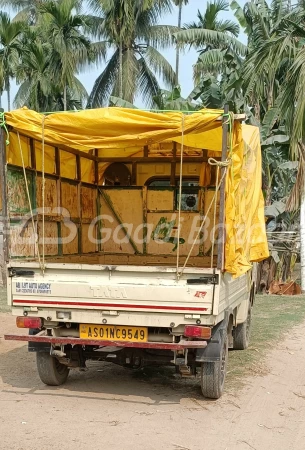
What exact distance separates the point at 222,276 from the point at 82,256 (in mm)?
2748

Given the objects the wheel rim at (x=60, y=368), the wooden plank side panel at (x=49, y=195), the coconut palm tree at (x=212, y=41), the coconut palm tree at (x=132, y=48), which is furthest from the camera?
the coconut palm tree at (x=132, y=48)

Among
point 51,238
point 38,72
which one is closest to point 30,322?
point 51,238

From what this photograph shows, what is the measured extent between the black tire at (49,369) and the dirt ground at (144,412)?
0.33 feet

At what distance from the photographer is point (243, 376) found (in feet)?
22.6

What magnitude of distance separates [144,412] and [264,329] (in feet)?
15.8

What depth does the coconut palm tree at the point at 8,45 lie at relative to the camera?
65.1 feet

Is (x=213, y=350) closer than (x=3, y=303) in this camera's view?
Yes

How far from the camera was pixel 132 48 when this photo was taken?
27.6 m

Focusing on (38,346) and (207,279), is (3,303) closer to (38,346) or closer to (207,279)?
(38,346)

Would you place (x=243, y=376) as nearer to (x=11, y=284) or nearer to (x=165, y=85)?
(x=11, y=284)

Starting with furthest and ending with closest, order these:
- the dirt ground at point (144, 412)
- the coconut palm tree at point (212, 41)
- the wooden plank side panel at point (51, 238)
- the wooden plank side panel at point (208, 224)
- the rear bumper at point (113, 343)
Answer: the coconut palm tree at point (212, 41) → the wooden plank side panel at point (208, 224) → the wooden plank side panel at point (51, 238) → the rear bumper at point (113, 343) → the dirt ground at point (144, 412)

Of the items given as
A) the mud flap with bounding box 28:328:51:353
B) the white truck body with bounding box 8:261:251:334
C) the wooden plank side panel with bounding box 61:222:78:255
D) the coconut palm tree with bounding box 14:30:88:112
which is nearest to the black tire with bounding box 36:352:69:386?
the mud flap with bounding box 28:328:51:353

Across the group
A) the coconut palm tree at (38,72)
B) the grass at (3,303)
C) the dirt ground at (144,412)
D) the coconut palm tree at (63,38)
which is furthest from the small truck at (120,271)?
the coconut palm tree at (38,72)

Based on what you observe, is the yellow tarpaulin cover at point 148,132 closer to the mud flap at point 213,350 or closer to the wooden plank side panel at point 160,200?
the mud flap at point 213,350
